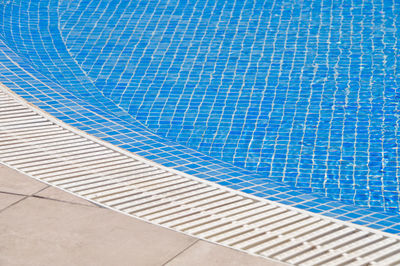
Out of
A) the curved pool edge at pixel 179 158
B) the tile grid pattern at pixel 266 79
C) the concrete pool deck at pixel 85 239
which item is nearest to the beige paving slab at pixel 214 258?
the concrete pool deck at pixel 85 239

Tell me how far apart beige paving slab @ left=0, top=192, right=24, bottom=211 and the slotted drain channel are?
31 centimetres

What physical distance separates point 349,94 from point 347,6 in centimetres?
285

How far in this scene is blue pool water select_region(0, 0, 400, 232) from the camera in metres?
5.84

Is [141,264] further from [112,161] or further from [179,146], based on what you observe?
[179,146]

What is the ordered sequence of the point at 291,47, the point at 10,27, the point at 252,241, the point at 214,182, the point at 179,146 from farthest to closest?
1. the point at 10,27
2. the point at 291,47
3. the point at 179,146
4. the point at 214,182
5. the point at 252,241

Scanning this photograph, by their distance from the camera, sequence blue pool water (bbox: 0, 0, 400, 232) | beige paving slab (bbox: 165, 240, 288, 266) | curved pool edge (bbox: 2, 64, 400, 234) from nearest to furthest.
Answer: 1. beige paving slab (bbox: 165, 240, 288, 266)
2. curved pool edge (bbox: 2, 64, 400, 234)
3. blue pool water (bbox: 0, 0, 400, 232)

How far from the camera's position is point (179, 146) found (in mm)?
6059

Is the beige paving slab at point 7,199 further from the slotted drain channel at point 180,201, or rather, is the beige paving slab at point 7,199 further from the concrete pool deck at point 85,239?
the slotted drain channel at point 180,201

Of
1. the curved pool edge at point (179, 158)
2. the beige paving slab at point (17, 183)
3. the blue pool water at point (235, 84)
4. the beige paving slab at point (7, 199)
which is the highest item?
the blue pool water at point (235, 84)

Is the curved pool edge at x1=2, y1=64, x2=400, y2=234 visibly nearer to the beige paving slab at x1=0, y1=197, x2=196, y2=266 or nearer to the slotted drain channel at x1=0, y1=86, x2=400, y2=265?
the slotted drain channel at x1=0, y1=86, x2=400, y2=265

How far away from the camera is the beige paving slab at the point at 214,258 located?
3801mm

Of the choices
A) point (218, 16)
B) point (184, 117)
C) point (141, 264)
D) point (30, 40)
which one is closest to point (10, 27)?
point (30, 40)

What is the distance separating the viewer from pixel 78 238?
4047 mm

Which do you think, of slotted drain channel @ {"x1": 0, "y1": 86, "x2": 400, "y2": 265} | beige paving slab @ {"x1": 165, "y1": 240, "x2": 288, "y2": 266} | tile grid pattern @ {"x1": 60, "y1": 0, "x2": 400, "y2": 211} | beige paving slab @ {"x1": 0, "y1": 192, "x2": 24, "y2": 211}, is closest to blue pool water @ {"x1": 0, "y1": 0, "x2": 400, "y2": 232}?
tile grid pattern @ {"x1": 60, "y1": 0, "x2": 400, "y2": 211}
